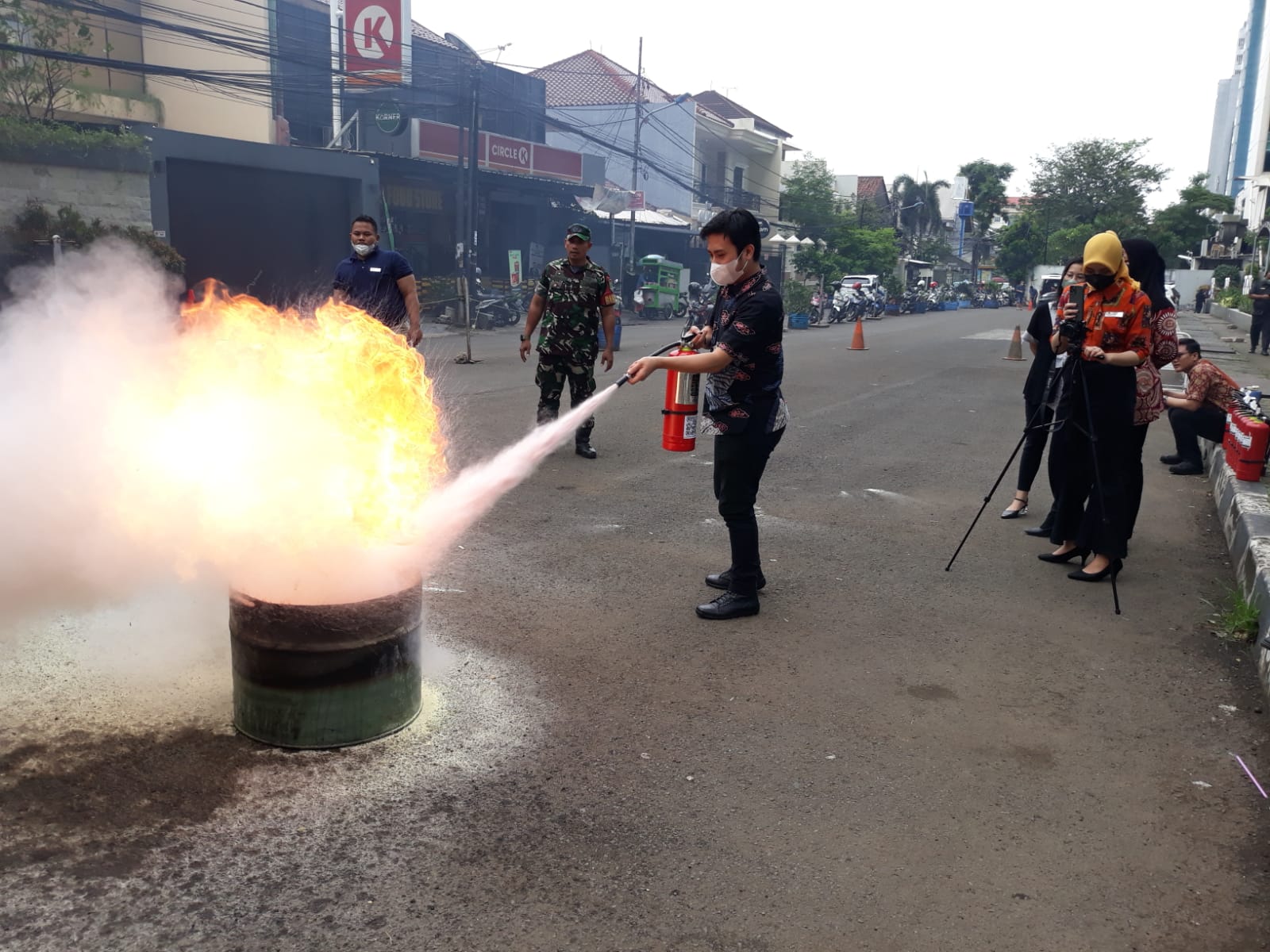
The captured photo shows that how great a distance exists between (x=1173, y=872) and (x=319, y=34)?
96.8 ft

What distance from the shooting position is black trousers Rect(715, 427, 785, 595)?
16.0 ft

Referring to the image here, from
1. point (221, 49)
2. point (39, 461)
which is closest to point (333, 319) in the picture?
point (39, 461)

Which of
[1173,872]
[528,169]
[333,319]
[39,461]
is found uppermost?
[528,169]

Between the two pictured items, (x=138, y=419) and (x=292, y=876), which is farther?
(x=138, y=419)

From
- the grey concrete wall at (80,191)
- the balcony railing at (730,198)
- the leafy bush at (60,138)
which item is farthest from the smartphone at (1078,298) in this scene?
the balcony railing at (730,198)

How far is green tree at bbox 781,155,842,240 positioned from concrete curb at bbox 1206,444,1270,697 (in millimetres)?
45505

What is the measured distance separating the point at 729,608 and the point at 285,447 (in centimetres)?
237

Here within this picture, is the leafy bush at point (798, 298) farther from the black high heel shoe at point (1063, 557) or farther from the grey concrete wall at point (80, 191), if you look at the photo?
the black high heel shoe at point (1063, 557)

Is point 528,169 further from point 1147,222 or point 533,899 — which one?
Answer: point 1147,222

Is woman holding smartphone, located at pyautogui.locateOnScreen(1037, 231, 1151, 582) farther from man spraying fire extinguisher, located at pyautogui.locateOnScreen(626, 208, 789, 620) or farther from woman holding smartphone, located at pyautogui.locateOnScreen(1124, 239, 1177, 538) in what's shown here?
man spraying fire extinguisher, located at pyautogui.locateOnScreen(626, 208, 789, 620)

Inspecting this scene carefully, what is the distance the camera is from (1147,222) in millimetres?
57625

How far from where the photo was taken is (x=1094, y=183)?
6191 cm

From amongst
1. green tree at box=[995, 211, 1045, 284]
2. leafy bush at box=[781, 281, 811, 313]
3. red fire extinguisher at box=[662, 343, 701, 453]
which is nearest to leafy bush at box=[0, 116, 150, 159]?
red fire extinguisher at box=[662, 343, 701, 453]

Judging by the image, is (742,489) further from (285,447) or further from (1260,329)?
(1260,329)
